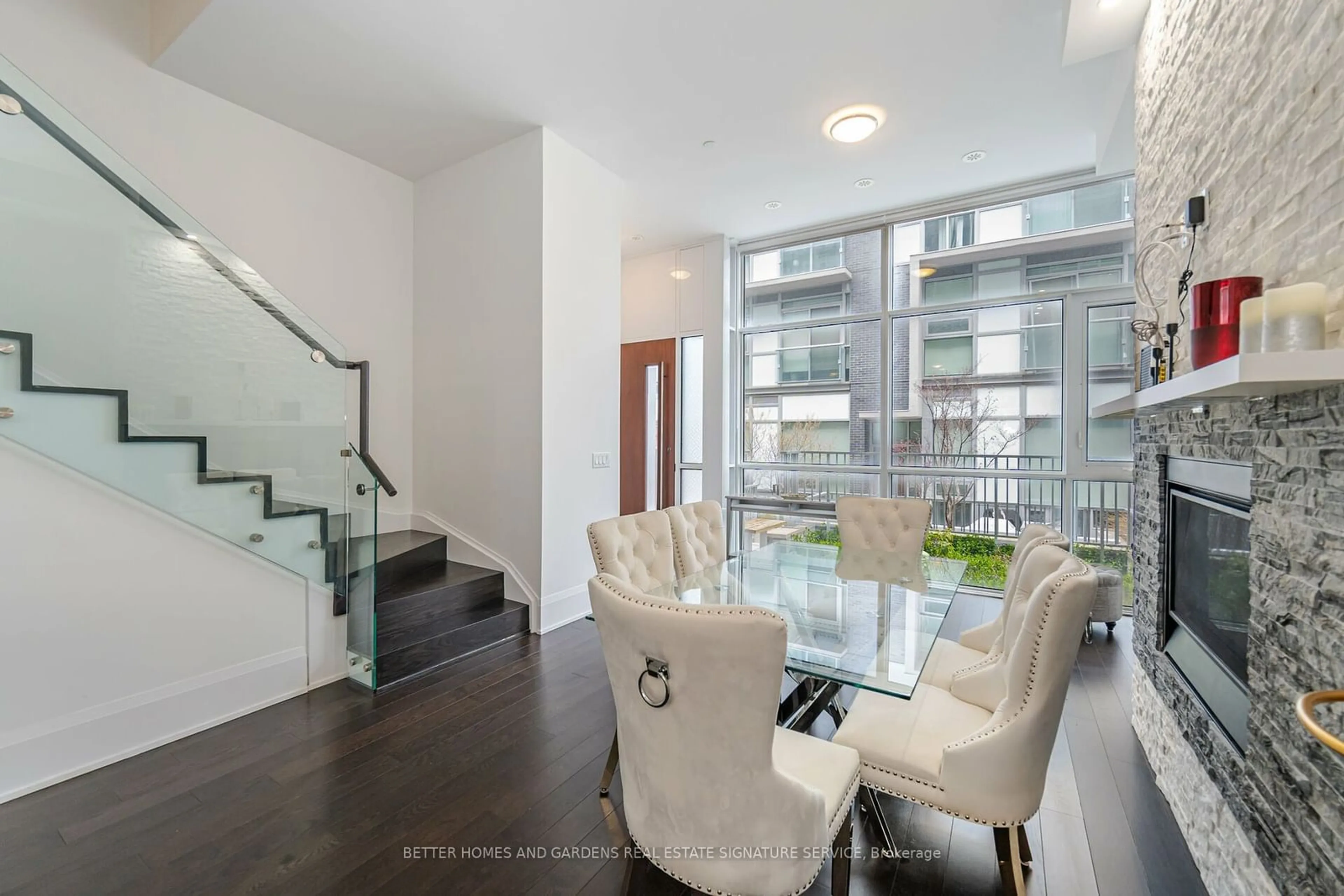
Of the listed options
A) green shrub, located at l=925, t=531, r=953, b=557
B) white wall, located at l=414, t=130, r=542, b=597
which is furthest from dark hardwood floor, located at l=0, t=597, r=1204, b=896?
green shrub, located at l=925, t=531, r=953, b=557

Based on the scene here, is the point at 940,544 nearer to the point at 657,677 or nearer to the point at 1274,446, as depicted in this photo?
the point at 1274,446

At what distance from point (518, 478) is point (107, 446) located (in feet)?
6.29

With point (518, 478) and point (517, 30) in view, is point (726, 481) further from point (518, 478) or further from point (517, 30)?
point (517, 30)

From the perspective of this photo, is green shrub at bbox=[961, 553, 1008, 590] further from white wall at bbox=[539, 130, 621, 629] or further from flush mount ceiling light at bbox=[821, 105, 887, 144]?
flush mount ceiling light at bbox=[821, 105, 887, 144]

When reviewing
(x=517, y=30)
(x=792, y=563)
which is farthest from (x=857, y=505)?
(x=517, y=30)

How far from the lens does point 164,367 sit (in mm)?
2354

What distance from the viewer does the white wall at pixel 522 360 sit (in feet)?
11.7

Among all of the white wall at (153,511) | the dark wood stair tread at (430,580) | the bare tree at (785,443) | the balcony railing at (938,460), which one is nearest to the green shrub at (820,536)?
the bare tree at (785,443)

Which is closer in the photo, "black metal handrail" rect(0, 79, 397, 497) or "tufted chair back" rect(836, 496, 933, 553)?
"black metal handrail" rect(0, 79, 397, 497)

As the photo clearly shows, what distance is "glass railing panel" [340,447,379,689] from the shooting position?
2.88 metres

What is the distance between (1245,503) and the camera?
1.45 m

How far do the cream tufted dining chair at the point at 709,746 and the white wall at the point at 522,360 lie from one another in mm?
2468

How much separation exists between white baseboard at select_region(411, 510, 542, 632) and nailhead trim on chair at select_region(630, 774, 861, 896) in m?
2.40

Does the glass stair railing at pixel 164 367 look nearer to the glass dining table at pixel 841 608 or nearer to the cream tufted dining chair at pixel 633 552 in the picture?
the cream tufted dining chair at pixel 633 552
